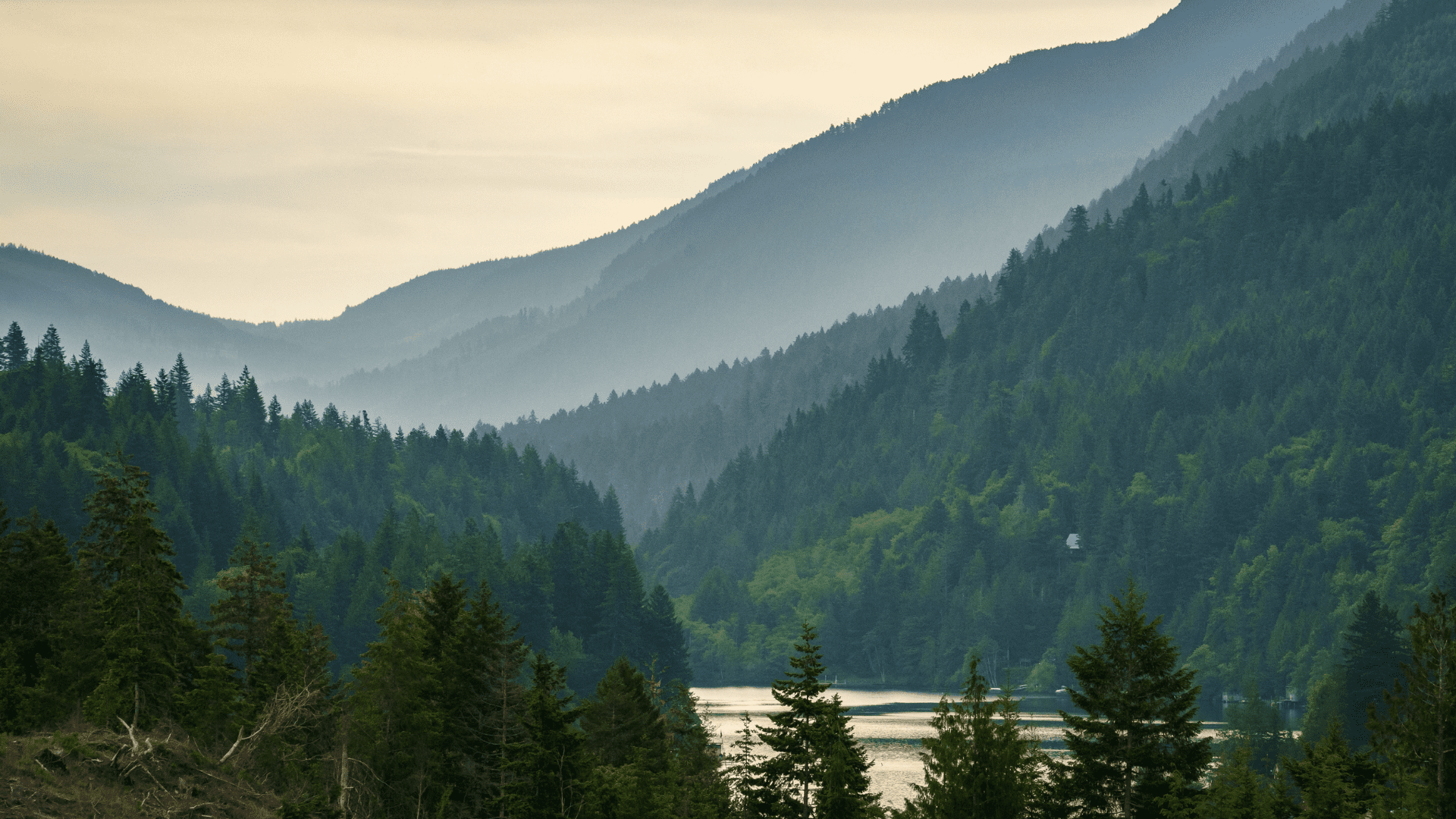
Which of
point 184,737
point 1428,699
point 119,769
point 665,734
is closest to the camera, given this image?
point 119,769

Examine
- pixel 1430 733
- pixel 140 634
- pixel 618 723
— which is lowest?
pixel 618 723

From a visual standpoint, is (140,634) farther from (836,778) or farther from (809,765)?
(836,778)

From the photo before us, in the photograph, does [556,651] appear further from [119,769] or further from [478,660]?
[119,769]

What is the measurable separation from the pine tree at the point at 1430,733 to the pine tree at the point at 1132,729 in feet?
21.1

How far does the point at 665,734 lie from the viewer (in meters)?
77.5

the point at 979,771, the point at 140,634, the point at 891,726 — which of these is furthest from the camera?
the point at 891,726

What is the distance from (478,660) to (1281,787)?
3017cm

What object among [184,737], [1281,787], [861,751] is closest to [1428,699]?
[1281,787]

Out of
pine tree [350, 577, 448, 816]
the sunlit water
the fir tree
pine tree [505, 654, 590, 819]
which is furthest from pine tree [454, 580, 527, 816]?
the sunlit water

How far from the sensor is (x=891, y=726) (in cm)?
15688

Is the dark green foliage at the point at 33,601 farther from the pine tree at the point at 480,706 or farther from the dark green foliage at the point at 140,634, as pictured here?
the pine tree at the point at 480,706

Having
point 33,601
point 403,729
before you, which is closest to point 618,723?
point 403,729

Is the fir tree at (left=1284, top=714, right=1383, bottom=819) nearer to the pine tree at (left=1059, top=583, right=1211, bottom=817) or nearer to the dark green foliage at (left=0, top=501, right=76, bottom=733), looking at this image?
the pine tree at (left=1059, top=583, right=1211, bottom=817)

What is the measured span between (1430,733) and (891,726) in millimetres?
106453
